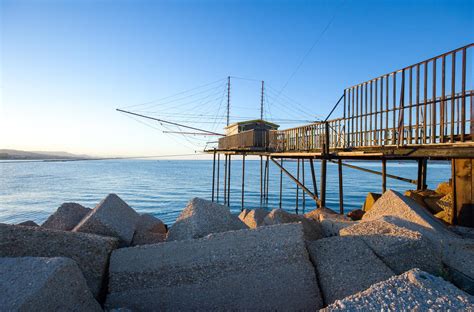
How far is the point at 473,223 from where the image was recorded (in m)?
6.40

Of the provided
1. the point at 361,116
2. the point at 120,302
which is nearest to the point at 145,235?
the point at 120,302

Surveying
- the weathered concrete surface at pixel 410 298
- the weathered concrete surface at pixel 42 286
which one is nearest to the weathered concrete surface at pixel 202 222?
the weathered concrete surface at pixel 42 286

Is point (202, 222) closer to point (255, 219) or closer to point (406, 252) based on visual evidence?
point (255, 219)

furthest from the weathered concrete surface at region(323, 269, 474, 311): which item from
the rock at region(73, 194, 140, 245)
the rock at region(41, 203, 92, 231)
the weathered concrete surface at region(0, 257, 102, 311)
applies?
the rock at region(41, 203, 92, 231)

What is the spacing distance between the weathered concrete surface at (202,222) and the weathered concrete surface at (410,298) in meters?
2.64

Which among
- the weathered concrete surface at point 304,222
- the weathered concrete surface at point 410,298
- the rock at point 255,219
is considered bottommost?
the rock at point 255,219

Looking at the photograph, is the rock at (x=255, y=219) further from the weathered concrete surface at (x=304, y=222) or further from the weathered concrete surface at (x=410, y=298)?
the weathered concrete surface at (x=410, y=298)

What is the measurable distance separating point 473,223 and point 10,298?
8.04m

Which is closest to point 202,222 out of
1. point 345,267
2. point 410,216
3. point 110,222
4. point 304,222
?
point 110,222

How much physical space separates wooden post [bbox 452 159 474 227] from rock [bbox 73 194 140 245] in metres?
6.94

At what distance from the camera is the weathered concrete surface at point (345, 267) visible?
122 inches

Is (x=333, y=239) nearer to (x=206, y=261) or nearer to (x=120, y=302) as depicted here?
(x=206, y=261)

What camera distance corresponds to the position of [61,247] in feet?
11.7

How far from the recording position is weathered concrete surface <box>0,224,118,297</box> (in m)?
3.46
